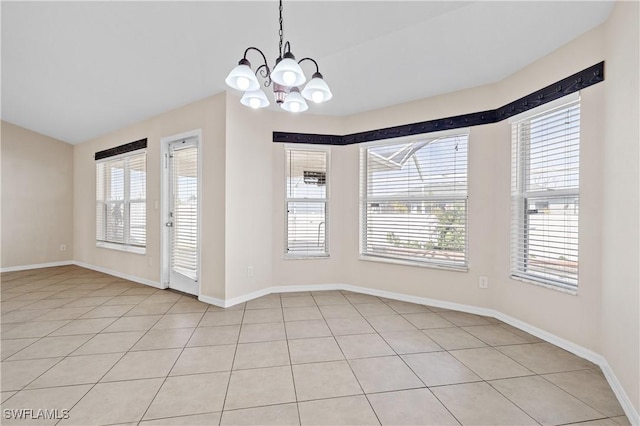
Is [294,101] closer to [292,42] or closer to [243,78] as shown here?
[243,78]

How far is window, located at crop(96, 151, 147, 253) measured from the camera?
4.47m

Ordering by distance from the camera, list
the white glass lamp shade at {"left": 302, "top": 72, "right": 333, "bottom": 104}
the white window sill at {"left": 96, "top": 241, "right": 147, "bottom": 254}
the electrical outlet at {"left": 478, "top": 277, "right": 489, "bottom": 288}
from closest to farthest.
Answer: the white glass lamp shade at {"left": 302, "top": 72, "right": 333, "bottom": 104} → the electrical outlet at {"left": 478, "top": 277, "right": 489, "bottom": 288} → the white window sill at {"left": 96, "top": 241, "right": 147, "bottom": 254}

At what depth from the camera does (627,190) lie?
1.72 meters

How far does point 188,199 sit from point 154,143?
3.81 ft

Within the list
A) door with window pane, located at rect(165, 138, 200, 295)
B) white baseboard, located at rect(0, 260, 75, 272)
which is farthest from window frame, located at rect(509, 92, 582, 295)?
white baseboard, located at rect(0, 260, 75, 272)

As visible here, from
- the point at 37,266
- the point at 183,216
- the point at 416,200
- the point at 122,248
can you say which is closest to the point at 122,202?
the point at 122,248

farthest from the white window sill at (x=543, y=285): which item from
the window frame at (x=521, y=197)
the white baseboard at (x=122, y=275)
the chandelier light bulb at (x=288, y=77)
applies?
the white baseboard at (x=122, y=275)

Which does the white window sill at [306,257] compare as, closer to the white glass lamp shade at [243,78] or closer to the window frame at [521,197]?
the window frame at [521,197]

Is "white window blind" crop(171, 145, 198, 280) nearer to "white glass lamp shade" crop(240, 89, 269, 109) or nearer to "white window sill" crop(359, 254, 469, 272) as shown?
"white glass lamp shade" crop(240, 89, 269, 109)

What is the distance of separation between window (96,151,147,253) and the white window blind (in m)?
0.79

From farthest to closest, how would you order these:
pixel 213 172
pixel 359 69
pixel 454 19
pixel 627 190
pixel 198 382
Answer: pixel 213 172 → pixel 359 69 → pixel 454 19 → pixel 198 382 → pixel 627 190

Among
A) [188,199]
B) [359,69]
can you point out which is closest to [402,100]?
[359,69]

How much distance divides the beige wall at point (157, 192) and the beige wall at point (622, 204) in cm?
346

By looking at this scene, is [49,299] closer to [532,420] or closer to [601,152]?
[532,420]
